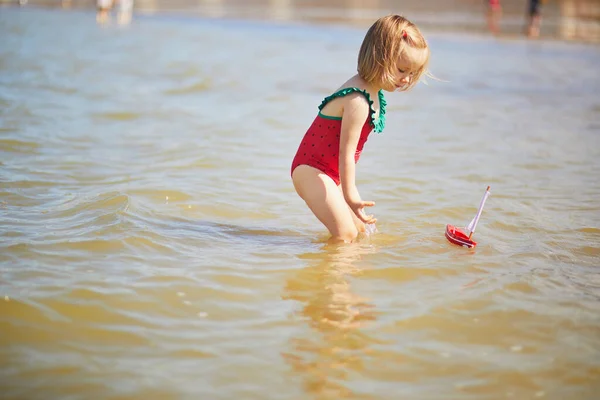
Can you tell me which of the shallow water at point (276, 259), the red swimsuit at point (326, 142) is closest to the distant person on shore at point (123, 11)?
the shallow water at point (276, 259)

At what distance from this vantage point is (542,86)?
11656mm

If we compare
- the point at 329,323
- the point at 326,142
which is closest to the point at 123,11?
the point at 326,142

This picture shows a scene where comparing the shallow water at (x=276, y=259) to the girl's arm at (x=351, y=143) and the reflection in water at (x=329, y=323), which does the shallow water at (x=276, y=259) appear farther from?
the girl's arm at (x=351, y=143)

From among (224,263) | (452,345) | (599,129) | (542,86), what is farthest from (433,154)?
(542,86)

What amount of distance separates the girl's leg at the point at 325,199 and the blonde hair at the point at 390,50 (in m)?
0.64

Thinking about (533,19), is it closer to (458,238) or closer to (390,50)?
(458,238)

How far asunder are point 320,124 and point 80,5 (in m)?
35.9

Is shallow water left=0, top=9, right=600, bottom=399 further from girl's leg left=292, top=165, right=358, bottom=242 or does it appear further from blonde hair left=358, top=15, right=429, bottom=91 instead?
blonde hair left=358, top=15, right=429, bottom=91

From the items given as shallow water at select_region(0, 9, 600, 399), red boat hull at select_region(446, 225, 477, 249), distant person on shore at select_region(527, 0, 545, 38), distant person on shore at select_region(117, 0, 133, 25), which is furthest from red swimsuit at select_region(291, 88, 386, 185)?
distant person on shore at select_region(117, 0, 133, 25)

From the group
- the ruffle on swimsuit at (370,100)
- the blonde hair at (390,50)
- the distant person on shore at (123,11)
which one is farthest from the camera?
the distant person on shore at (123,11)

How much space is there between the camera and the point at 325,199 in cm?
401

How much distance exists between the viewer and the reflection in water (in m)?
2.68

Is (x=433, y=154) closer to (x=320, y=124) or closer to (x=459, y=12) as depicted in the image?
(x=320, y=124)

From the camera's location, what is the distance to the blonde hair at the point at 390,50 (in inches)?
148
